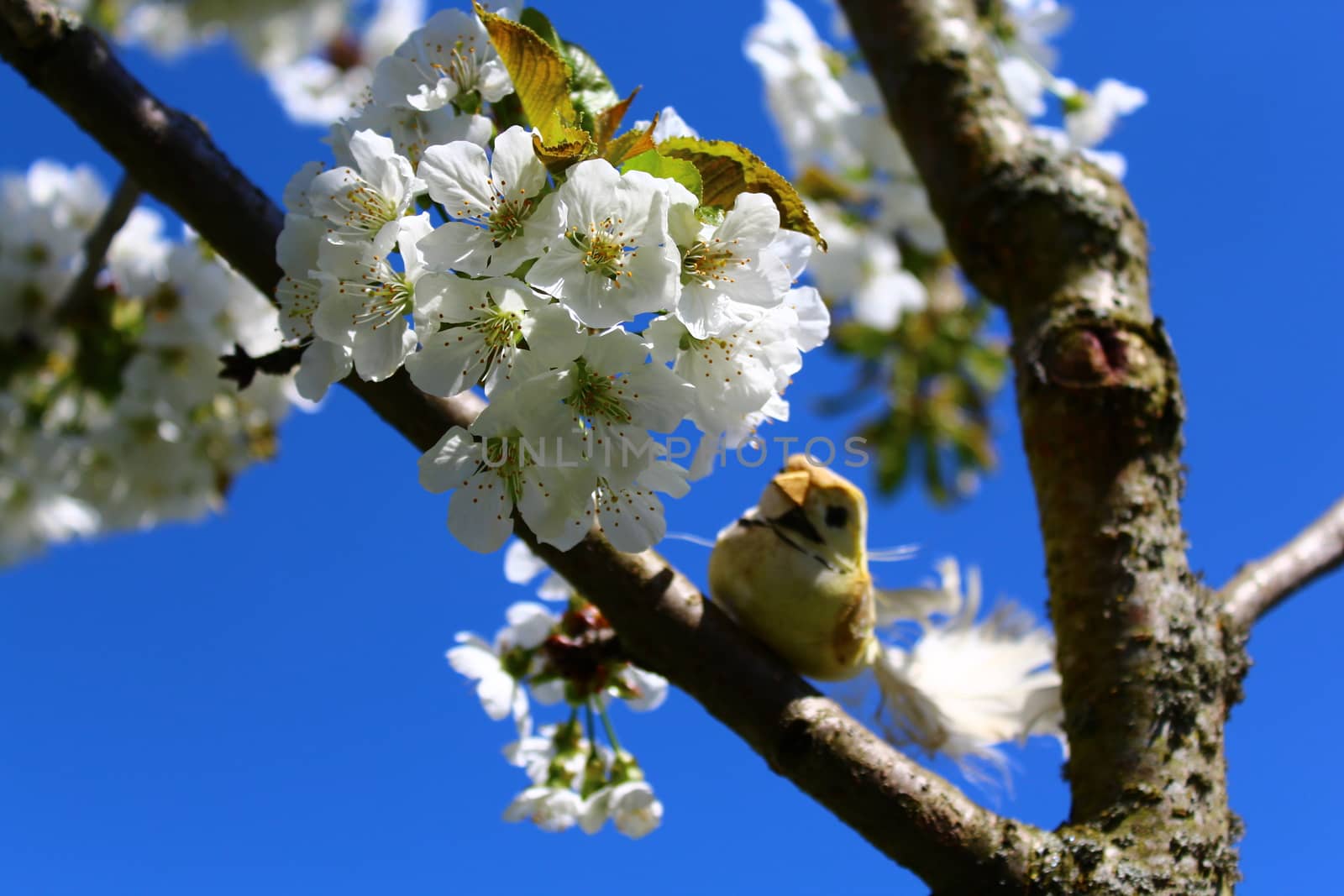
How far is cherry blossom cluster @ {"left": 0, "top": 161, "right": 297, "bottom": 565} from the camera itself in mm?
2701

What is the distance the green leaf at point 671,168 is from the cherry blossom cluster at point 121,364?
1917mm

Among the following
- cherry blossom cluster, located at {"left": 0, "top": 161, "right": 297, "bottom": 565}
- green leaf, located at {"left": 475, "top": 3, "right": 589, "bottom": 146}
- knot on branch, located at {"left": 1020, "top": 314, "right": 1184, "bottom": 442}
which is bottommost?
green leaf, located at {"left": 475, "top": 3, "right": 589, "bottom": 146}

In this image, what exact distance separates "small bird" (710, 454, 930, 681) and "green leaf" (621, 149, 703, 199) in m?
0.51

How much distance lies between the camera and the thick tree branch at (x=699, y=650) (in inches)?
49.0

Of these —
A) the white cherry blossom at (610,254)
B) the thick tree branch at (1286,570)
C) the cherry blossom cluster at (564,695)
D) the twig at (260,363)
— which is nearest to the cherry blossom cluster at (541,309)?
the white cherry blossom at (610,254)

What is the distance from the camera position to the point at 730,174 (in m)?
1.04

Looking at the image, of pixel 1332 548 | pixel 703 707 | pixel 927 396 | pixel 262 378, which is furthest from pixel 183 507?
pixel 927 396

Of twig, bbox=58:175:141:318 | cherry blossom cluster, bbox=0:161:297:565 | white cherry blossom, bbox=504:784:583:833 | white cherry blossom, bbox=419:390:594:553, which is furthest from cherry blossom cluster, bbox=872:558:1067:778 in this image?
→ cherry blossom cluster, bbox=0:161:297:565

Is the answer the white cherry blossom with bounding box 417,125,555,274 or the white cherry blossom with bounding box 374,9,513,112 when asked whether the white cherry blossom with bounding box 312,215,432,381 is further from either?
the white cherry blossom with bounding box 374,9,513,112

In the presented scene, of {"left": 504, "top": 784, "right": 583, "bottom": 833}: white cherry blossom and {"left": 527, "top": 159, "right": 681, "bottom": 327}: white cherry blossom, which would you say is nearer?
{"left": 527, "top": 159, "right": 681, "bottom": 327}: white cherry blossom

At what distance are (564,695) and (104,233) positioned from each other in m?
1.29

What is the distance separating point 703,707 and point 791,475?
32 cm

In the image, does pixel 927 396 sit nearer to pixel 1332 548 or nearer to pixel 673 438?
pixel 1332 548

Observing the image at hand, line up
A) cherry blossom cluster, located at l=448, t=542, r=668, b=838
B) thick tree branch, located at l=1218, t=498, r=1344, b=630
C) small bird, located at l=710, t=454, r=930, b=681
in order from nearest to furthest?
small bird, located at l=710, t=454, r=930, b=681, cherry blossom cluster, located at l=448, t=542, r=668, b=838, thick tree branch, located at l=1218, t=498, r=1344, b=630
